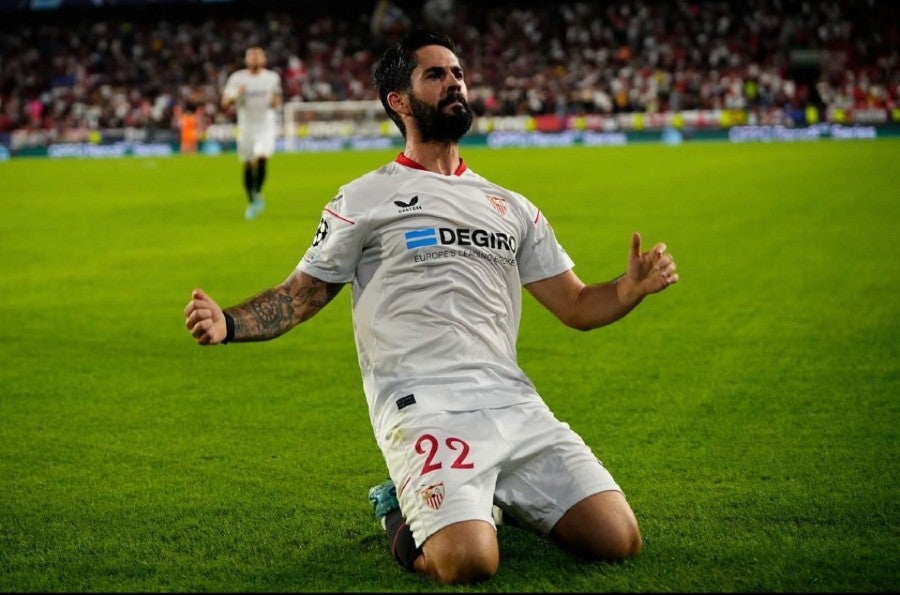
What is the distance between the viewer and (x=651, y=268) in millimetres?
4691

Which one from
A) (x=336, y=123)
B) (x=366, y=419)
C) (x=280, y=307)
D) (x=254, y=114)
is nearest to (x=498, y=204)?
(x=280, y=307)

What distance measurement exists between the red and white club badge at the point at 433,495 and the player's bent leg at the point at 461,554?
0.37ft

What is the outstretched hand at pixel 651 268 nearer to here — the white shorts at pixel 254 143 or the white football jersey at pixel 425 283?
the white football jersey at pixel 425 283

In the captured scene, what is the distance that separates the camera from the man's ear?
4.86 metres

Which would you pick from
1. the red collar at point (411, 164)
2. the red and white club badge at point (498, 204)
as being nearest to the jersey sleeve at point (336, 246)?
the red collar at point (411, 164)

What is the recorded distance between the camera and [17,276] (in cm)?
1255

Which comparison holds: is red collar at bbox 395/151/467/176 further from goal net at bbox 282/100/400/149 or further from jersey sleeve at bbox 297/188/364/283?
goal net at bbox 282/100/400/149

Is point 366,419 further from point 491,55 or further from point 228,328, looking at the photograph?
point 491,55

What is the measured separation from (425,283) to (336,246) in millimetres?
379

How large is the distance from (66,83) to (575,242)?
40.4 meters

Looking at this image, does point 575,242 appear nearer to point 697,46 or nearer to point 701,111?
point 701,111

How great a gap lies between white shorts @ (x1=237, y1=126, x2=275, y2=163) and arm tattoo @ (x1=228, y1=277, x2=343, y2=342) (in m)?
14.4

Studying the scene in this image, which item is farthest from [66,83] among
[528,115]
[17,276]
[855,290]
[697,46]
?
[855,290]

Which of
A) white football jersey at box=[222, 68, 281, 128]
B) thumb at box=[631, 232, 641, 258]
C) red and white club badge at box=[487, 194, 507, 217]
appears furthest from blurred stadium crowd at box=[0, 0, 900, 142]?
thumb at box=[631, 232, 641, 258]
